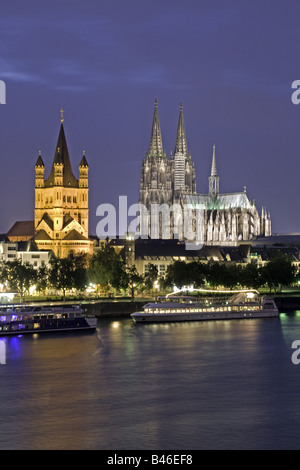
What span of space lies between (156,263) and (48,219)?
19.1 metres

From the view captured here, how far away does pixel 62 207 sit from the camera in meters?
144

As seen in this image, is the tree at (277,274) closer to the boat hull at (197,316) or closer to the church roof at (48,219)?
the boat hull at (197,316)

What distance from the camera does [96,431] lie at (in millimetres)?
38562

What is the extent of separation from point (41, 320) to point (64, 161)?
71.2 metres

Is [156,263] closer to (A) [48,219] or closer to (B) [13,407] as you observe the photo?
(A) [48,219]

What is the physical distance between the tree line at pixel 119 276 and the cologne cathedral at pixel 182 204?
58.6 m

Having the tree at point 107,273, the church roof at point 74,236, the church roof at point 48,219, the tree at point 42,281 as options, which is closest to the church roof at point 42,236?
the church roof at point 48,219

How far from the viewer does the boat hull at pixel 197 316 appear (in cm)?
8694

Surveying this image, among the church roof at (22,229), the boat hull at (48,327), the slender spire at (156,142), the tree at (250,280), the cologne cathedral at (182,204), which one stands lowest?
the boat hull at (48,327)

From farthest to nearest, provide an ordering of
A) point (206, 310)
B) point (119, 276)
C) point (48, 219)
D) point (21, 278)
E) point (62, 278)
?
point (48, 219)
point (119, 276)
point (62, 278)
point (21, 278)
point (206, 310)

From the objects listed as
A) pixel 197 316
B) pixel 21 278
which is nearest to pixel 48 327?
pixel 197 316

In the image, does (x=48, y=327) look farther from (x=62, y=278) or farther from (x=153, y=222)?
(x=153, y=222)

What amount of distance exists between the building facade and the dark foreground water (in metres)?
67.7

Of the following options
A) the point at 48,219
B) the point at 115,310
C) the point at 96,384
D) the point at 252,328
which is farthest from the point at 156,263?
the point at 96,384
